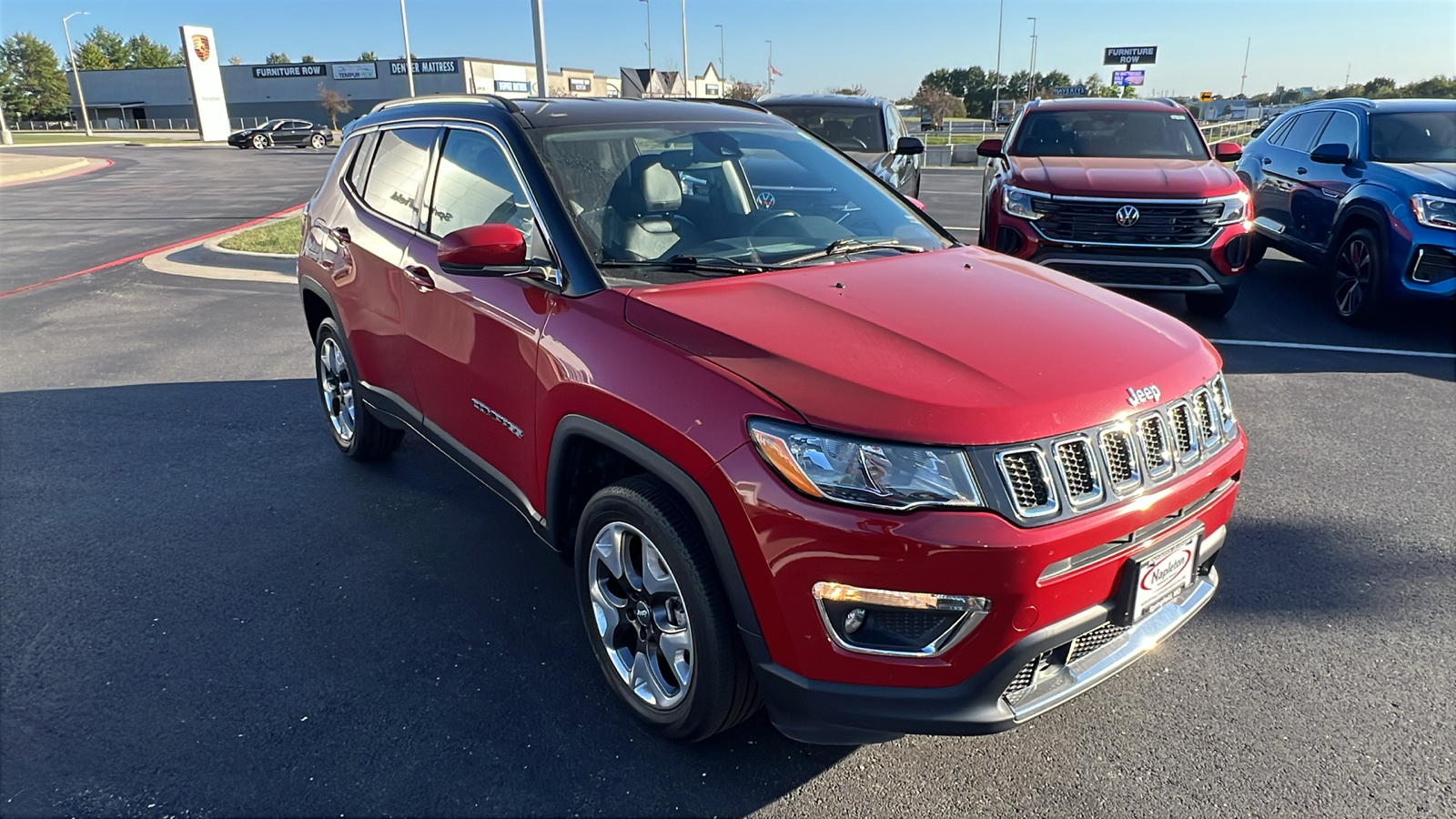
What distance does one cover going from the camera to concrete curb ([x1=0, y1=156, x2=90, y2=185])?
1013 inches

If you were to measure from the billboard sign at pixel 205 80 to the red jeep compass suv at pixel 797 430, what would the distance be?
216 ft

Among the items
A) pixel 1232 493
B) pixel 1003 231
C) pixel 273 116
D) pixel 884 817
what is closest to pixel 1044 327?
pixel 1232 493

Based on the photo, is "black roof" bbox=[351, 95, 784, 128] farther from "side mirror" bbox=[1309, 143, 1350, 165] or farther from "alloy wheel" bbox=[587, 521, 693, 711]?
"side mirror" bbox=[1309, 143, 1350, 165]

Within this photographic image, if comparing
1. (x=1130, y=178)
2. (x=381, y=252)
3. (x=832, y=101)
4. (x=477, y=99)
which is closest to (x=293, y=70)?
(x=832, y=101)

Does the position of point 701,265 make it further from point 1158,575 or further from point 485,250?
point 1158,575

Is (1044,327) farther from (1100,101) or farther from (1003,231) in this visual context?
(1100,101)

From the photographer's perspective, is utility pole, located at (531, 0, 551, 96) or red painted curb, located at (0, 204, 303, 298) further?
utility pole, located at (531, 0, 551, 96)

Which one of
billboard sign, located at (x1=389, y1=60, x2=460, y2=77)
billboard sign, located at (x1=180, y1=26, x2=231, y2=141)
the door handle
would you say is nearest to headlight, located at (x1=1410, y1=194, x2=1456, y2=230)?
the door handle

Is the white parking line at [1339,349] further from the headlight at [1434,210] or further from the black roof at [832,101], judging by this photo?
the black roof at [832,101]

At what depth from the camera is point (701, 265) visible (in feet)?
9.85

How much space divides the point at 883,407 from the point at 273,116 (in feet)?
310

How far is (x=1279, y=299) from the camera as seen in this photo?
8.73 metres

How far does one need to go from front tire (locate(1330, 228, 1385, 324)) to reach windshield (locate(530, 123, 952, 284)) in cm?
551

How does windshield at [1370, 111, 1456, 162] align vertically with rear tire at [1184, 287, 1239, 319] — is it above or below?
above
